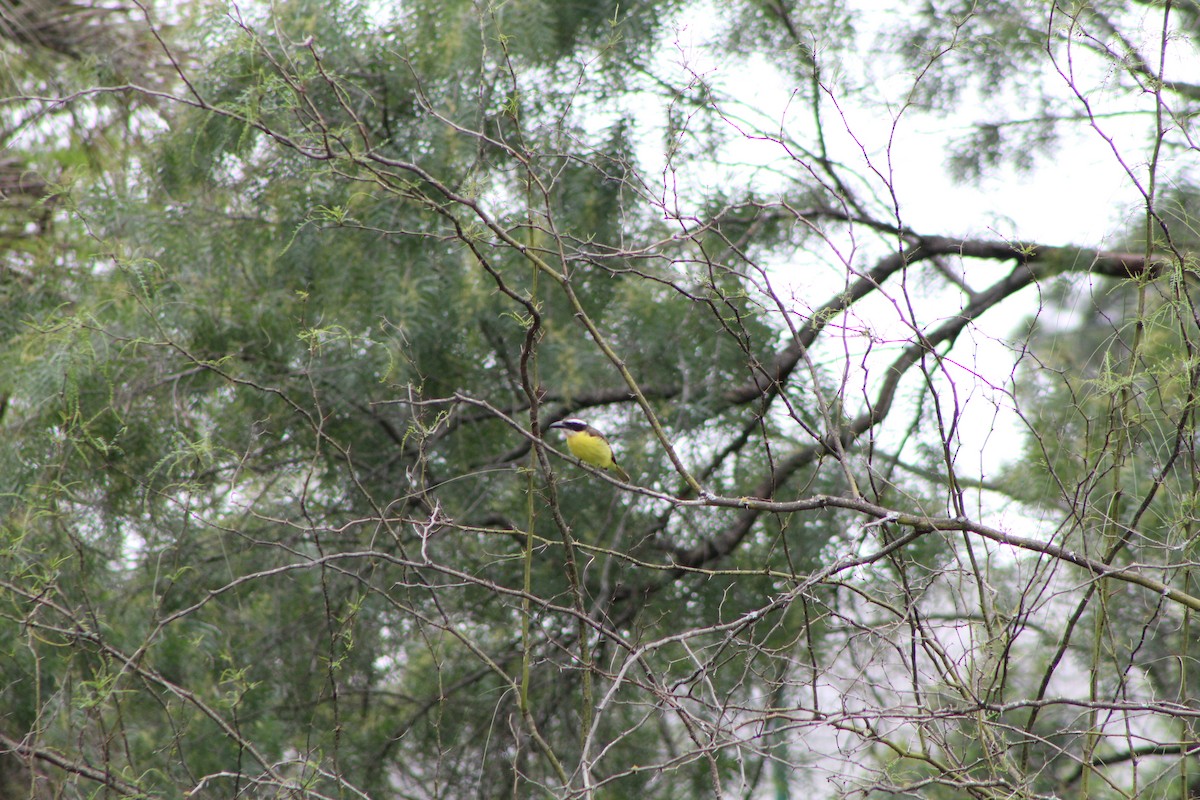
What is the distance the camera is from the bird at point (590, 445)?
400 centimetres

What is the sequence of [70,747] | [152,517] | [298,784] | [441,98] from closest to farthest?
[298,784] < [70,747] < [152,517] < [441,98]

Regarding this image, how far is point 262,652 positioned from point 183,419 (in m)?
0.91

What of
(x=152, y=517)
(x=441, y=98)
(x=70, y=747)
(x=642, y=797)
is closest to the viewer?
(x=70, y=747)

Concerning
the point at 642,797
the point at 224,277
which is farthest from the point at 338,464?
the point at 642,797

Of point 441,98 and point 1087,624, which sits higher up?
point 441,98

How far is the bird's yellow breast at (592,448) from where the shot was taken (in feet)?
13.1

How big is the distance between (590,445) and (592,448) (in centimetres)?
2

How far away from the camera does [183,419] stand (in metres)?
3.71

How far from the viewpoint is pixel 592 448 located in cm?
400

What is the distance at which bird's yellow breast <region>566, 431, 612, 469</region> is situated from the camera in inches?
158

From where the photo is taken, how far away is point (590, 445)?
4016 millimetres

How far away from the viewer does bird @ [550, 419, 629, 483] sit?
400 centimetres

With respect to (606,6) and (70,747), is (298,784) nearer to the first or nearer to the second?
(70,747)

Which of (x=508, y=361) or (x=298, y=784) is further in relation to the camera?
(x=508, y=361)
